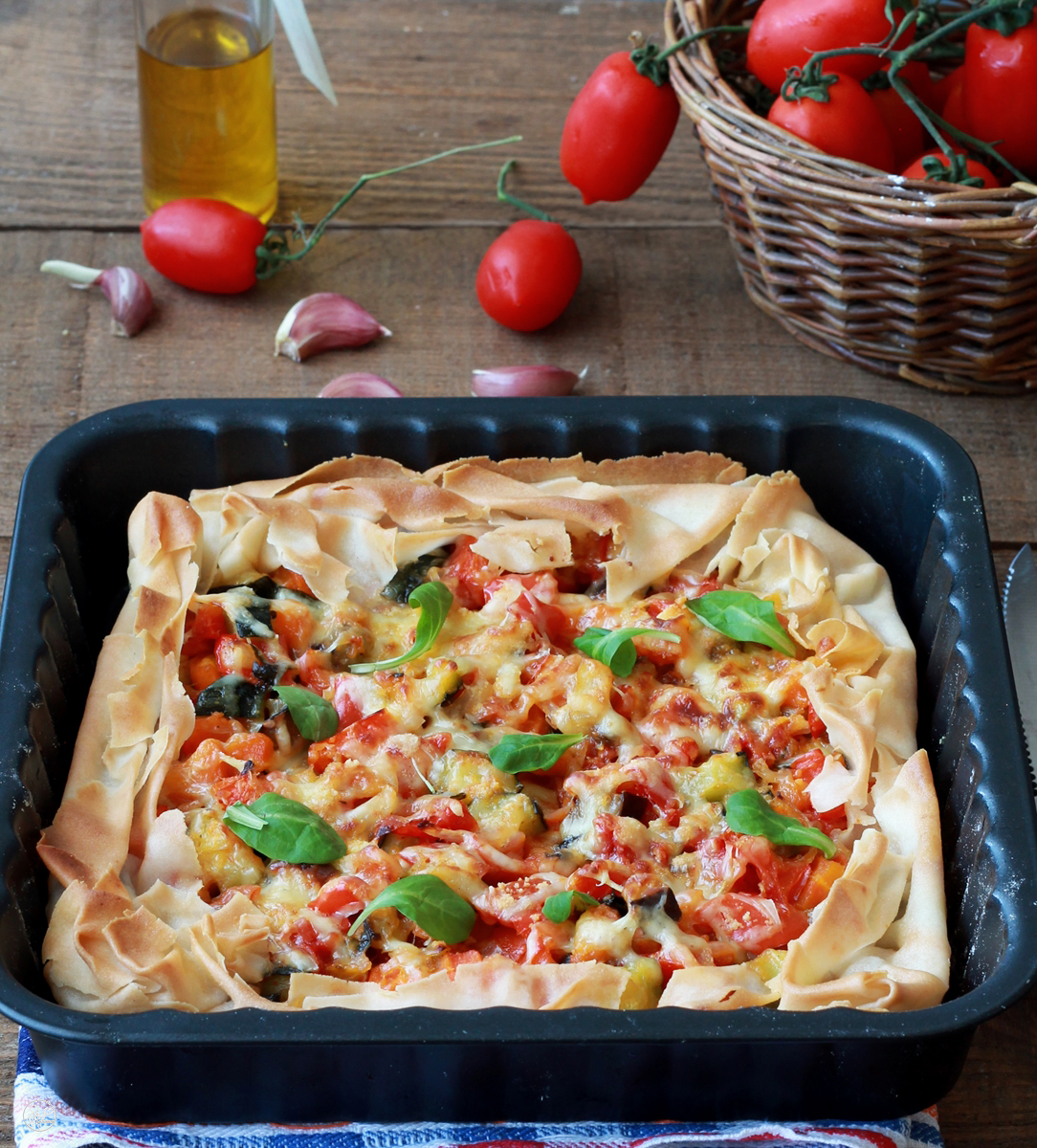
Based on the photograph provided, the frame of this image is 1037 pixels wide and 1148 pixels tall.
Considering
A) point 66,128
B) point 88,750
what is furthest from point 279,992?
point 66,128

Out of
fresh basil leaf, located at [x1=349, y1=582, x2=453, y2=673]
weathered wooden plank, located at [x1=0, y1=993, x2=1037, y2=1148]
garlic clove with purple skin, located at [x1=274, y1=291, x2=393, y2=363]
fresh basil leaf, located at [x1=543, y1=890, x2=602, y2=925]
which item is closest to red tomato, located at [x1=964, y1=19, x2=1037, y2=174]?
garlic clove with purple skin, located at [x1=274, y1=291, x2=393, y2=363]

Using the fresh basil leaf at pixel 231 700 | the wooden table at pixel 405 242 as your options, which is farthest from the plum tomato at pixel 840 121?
the fresh basil leaf at pixel 231 700

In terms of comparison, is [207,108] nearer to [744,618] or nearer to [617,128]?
[617,128]

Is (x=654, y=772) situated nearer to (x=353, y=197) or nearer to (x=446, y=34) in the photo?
(x=353, y=197)

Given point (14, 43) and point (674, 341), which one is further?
point (14, 43)

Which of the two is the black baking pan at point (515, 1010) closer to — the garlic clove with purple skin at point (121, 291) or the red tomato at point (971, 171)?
the red tomato at point (971, 171)

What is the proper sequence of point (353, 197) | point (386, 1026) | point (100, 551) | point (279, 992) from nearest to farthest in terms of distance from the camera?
point (386, 1026), point (279, 992), point (100, 551), point (353, 197)

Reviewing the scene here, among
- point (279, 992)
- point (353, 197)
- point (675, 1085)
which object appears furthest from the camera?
point (353, 197)

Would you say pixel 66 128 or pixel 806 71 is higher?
pixel 806 71
